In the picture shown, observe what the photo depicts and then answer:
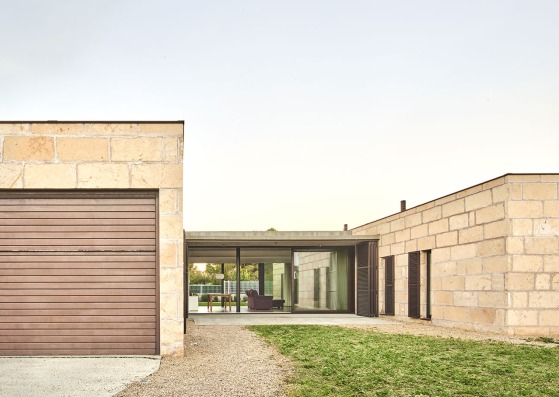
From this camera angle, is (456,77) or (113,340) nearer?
(113,340)

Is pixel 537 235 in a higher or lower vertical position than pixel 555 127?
lower

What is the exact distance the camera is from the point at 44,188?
8922mm

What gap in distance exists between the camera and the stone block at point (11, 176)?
8.90 meters

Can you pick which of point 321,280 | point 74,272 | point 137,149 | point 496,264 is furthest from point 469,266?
point 74,272

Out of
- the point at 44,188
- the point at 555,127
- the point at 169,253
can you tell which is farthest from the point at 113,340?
the point at 555,127

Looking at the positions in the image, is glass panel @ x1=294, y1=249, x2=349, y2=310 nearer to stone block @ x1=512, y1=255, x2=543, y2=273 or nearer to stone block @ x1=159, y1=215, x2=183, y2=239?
stone block @ x1=512, y1=255, x2=543, y2=273

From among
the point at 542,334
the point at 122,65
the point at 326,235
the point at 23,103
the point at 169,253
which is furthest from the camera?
the point at 326,235

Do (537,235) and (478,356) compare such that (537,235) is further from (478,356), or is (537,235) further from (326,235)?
(326,235)

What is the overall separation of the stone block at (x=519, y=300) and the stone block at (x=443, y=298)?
258cm

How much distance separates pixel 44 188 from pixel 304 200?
736 inches

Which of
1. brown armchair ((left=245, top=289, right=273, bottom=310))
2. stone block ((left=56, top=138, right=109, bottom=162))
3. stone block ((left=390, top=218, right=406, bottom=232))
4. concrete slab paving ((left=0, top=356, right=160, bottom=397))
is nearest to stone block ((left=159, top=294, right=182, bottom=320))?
concrete slab paving ((left=0, top=356, right=160, bottom=397))

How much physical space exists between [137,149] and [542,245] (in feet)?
29.6

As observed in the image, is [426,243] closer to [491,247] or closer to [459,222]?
[459,222]

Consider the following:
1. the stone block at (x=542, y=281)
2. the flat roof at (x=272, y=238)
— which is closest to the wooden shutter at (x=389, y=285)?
the flat roof at (x=272, y=238)
